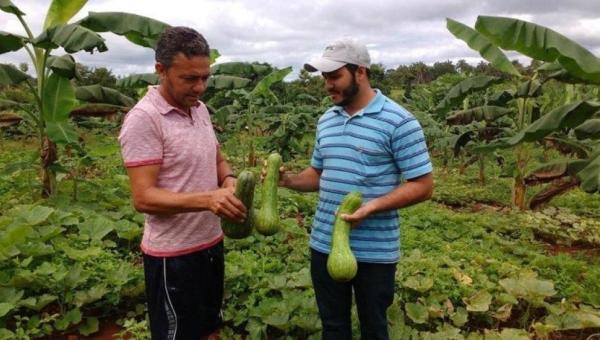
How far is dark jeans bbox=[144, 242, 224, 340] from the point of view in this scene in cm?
282

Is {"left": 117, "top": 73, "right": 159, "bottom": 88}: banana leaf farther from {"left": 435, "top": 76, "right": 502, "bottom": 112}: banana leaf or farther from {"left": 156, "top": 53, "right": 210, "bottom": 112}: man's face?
{"left": 156, "top": 53, "right": 210, "bottom": 112}: man's face

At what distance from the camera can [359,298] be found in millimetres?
3162

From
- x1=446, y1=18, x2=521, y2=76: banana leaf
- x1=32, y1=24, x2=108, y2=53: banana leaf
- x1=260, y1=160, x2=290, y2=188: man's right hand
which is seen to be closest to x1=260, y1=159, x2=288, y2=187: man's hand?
x1=260, y1=160, x2=290, y2=188: man's right hand

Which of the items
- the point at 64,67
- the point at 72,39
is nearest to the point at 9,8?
the point at 64,67

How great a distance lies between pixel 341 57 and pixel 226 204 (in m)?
1.14

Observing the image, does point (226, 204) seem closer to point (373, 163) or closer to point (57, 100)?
point (373, 163)

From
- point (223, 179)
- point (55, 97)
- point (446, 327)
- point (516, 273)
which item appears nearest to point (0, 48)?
point (55, 97)

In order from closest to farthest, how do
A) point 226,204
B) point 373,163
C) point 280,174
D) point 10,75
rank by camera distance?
point 226,204
point 373,163
point 280,174
point 10,75

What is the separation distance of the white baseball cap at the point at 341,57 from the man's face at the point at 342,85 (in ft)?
0.16

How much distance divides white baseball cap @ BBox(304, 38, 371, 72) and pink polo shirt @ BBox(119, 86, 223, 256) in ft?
2.58

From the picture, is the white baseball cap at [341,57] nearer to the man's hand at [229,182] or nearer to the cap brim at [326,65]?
the cap brim at [326,65]

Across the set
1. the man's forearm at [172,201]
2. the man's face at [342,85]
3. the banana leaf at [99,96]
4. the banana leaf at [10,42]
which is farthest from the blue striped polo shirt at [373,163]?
the banana leaf at [99,96]

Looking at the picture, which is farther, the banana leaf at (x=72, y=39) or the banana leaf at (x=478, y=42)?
the banana leaf at (x=478, y=42)

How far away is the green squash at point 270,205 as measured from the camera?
311 cm
